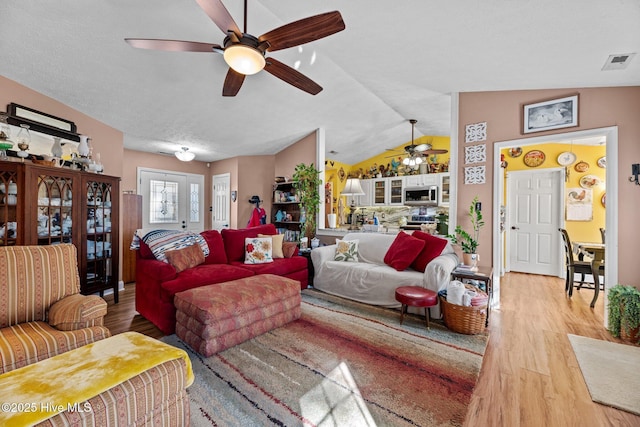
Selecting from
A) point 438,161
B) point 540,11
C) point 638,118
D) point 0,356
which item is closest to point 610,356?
point 638,118

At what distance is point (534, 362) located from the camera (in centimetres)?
219

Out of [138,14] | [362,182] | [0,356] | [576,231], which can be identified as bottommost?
[0,356]

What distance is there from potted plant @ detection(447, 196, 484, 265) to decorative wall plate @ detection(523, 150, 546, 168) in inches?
105

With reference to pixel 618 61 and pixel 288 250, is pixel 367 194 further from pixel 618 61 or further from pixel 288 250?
pixel 618 61

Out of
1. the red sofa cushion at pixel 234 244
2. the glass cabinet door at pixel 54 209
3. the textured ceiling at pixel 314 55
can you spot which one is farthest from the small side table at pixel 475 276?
the glass cabinet door at pixel 54 209

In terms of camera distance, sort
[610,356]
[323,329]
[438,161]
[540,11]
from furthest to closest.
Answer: [438,161] → [323,329] → [610,356] → [540,11]

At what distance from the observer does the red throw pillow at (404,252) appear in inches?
131

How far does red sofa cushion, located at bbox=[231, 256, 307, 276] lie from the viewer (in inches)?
134

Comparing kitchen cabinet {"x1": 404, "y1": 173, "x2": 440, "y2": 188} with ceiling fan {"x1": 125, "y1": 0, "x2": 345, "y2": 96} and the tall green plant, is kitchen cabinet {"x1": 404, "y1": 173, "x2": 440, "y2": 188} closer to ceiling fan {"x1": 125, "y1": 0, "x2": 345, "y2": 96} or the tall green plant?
the tall green plant

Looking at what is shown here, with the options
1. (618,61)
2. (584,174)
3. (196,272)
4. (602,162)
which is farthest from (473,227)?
(196,272)

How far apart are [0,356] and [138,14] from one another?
8.29ft

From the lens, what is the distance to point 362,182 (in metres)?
7.42

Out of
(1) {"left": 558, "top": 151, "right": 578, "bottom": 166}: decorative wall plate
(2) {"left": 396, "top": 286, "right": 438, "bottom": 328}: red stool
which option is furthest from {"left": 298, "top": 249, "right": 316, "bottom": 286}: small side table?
(1) {"left": 558, "top": 151, "right": 578, "bottom": 166}: decorative wall plate

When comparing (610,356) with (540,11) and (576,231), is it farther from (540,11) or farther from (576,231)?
(576,231)
